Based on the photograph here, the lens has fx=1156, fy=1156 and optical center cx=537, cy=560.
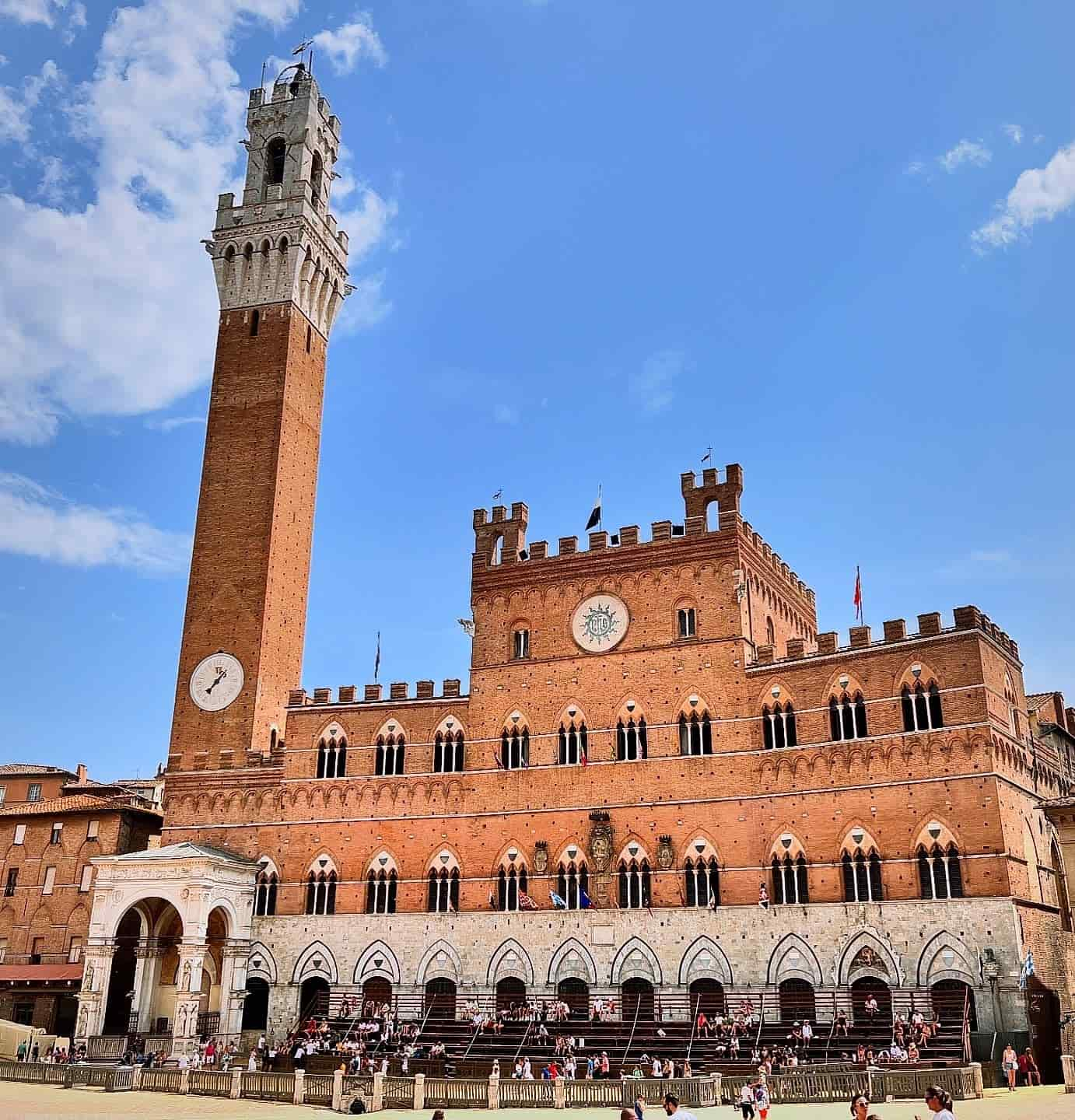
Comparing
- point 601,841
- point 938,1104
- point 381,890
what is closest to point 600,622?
point 601,841

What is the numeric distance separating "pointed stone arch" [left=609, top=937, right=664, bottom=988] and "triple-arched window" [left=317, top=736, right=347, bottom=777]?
14040 mm

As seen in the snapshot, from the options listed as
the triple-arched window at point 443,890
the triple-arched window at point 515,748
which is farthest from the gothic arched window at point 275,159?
the triple-arched window at point 443,890

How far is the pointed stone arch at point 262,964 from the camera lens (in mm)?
45750

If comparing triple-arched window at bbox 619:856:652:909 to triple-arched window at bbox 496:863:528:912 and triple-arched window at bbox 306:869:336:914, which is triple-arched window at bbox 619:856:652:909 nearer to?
triple-arched window at bbox 496:863:528:912

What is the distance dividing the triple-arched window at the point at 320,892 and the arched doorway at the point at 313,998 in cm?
262

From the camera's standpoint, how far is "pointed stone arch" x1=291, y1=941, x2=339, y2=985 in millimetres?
45062

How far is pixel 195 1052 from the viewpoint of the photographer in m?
40.2

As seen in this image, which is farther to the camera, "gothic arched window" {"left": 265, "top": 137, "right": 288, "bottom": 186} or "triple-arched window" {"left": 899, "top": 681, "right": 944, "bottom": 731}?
"gothic arched window" {"left": 265, "top": 137, "right": 288, "bottom": 186}

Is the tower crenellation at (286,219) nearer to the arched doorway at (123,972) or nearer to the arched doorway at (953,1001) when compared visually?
the arched doorway at (123,972)

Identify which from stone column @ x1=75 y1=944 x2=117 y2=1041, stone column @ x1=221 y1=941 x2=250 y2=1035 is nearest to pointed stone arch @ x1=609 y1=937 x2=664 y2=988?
stone column @ x1=221 y1=941 x2=250 y2=1035

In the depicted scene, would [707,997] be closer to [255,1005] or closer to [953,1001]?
[953,1001]

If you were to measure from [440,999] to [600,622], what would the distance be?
15.4m

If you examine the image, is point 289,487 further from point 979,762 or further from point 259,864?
point 979,762

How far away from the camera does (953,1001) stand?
35.1m
